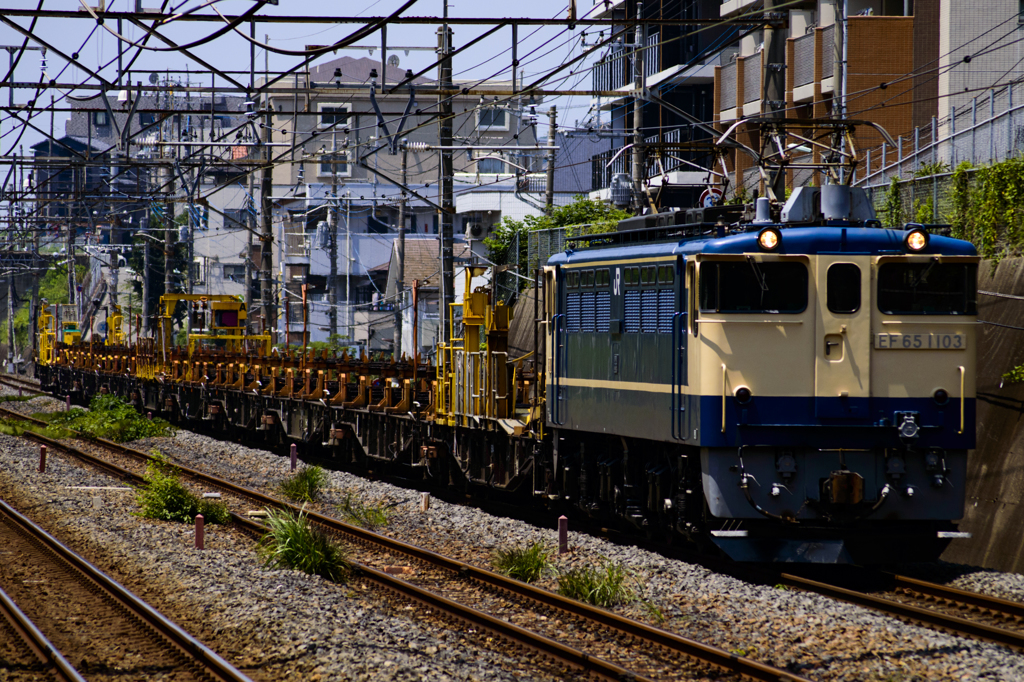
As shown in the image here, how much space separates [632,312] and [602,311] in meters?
0.77

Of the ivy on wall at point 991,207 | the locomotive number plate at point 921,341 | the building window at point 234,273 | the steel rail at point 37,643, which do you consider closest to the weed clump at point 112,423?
the steel rail at point 37,643

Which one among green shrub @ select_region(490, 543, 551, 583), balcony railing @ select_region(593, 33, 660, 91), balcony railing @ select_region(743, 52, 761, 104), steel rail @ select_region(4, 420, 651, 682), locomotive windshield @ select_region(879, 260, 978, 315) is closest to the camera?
steel rail @ select_region(4, 420, 651, 682)

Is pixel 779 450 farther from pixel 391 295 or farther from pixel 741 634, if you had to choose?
pixel 391 295

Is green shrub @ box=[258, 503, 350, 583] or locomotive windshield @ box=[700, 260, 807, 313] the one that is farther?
green shrub @ box=[258, 503, 350, 583]

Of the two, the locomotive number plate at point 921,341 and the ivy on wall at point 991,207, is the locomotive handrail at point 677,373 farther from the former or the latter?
the ivy on wall at point 991,207

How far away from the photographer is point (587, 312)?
45.5ft

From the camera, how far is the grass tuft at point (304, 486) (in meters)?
19.0

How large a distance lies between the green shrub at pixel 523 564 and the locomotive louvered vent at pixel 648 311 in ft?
8.36

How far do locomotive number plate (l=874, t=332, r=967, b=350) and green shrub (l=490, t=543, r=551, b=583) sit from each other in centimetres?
397

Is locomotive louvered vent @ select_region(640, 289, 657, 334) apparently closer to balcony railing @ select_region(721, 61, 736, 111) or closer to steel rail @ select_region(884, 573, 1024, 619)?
steel rail @ select_region(884, 573, 1024, 619)

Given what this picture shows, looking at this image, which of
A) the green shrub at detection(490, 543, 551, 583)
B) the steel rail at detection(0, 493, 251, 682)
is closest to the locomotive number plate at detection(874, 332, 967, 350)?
the green shrub at detection(490, 543, 551, 583)

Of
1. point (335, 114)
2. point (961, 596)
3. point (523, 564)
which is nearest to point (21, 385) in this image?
point (335, 114)

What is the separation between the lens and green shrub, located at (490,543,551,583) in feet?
39.8

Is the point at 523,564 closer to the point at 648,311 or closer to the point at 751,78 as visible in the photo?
the point at 648,311
